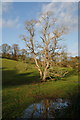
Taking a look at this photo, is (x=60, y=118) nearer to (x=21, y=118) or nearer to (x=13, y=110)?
(x=21, y=118)

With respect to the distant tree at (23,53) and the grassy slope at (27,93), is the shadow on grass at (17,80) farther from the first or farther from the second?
the distant tree at (23,53)

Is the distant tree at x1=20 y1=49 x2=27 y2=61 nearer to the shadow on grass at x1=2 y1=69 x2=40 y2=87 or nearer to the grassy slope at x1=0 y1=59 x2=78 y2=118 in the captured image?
the grassy slope at x1=0 y1=59 x2=78 y2=118

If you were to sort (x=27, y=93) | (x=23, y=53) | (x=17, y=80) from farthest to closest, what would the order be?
(x=23, y=53) < (x=17, y=80) < (x=27, y=93)

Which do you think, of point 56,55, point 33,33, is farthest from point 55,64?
point 33,33

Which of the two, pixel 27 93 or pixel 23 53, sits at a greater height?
pixel 23 53

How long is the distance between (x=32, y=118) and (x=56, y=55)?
2113 centimetres

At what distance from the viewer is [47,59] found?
27.5 m

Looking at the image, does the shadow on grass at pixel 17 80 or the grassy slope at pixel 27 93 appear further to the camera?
the shadow on grass at pixel 17 80

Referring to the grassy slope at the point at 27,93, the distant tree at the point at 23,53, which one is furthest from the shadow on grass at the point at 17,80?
the distant tree at the point at 23,53

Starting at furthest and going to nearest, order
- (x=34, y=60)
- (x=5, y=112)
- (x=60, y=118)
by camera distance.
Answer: (x=34, y=60), (x=5, y=112), (x=60, y=118)

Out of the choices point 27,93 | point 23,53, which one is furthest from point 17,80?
point 27,93

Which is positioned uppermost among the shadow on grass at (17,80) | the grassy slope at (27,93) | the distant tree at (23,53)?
the distant tree at (23,53)

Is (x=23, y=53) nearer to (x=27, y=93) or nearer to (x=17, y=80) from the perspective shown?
(x=17, y=80)

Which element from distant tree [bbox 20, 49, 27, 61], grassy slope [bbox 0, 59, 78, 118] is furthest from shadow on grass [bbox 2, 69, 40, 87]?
distant tree [bbox 20, 49, 27, 61]
